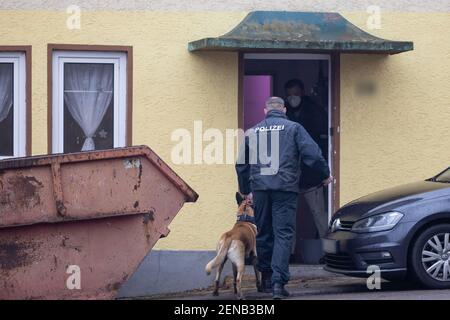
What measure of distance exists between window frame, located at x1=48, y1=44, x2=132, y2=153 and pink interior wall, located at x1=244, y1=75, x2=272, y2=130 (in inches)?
71.8

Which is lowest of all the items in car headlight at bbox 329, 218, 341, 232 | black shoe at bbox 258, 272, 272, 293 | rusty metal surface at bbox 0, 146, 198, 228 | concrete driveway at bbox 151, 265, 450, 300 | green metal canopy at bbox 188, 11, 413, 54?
concrete driveway at bbox 151, 265, 450, 300

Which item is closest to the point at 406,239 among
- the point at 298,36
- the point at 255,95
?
the point at 298,36

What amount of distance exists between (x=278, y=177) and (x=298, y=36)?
2.36 metres

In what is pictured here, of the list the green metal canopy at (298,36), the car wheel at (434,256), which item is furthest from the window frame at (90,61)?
the car wheel at (434,256)

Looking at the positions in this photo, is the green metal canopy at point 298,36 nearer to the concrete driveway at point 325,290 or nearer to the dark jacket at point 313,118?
the dark jacket at point 313,118

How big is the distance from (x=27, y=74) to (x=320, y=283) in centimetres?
426

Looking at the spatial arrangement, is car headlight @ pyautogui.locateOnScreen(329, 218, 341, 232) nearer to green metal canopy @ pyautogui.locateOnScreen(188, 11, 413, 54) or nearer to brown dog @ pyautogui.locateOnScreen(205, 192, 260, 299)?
brown dog @ pyautogui.locateOnScreen(205, 192, 260, 299)

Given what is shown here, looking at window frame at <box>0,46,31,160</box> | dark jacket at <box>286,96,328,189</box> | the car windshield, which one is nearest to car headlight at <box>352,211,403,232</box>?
the car windshield

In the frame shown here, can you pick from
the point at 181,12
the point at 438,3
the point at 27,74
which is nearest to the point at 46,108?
the point at 27,74

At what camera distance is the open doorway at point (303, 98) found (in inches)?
536

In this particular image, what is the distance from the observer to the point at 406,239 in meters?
11.2

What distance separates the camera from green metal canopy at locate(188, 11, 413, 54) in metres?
12.4

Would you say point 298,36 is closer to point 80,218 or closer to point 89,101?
point 89,101

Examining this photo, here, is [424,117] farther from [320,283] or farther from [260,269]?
[260,269]
